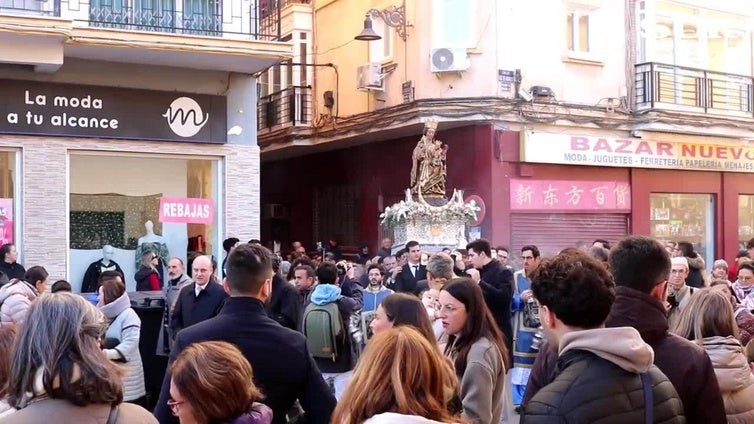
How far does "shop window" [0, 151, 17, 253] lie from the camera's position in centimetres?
1280

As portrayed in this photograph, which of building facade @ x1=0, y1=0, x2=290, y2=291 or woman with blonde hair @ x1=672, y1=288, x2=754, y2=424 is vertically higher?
building facade @ x1=0, y1=0, x2=290, y2=291

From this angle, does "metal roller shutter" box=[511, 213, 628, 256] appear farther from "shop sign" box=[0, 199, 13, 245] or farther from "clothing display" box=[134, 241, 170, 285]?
"shop sign" box=[0, 199, 13, 245]

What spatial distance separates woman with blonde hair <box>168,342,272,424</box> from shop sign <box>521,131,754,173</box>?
600 inches

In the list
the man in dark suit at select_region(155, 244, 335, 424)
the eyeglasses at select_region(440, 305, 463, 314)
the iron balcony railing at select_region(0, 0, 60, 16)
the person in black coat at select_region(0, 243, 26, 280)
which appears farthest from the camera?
the iron balcony railing at select_region(0, 0, 60, 16)

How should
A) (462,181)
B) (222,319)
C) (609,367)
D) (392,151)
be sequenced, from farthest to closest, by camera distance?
(392,151), (462,181), (222,319), (609,367)

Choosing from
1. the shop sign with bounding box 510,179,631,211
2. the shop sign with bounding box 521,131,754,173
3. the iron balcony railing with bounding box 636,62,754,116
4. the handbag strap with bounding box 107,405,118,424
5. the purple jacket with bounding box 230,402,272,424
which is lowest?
the purple jacket with bounding box 230,402,272,424

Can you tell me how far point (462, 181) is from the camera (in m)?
18.6

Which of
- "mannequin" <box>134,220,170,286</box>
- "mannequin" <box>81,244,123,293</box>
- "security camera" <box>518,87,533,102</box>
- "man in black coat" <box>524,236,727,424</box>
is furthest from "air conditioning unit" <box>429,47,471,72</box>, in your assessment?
"man in black coat" <box>524,236,727,424</box>

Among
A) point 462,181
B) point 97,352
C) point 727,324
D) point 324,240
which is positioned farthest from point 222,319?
point 324,240

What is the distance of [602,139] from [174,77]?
30.4 ft

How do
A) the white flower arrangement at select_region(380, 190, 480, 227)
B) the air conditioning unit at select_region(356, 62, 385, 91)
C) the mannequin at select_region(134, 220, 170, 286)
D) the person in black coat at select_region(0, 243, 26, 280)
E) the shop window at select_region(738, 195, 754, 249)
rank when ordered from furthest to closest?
1. the shop window at select_region(738, 195, 754, 249)
2. the air conditioning unit at select_region(356, 62, 385, 91)
3. the white flower arrangement at select_region(380, 190, 480, 227)
4. the mannequin at select_region(134, 220, 170, 286)
5. the person in black coat at select_region(0, 243, 26, 280)

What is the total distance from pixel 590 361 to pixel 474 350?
1.82 m

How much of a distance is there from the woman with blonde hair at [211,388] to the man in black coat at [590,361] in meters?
1.00

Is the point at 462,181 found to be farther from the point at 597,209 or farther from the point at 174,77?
the point at 174,77
